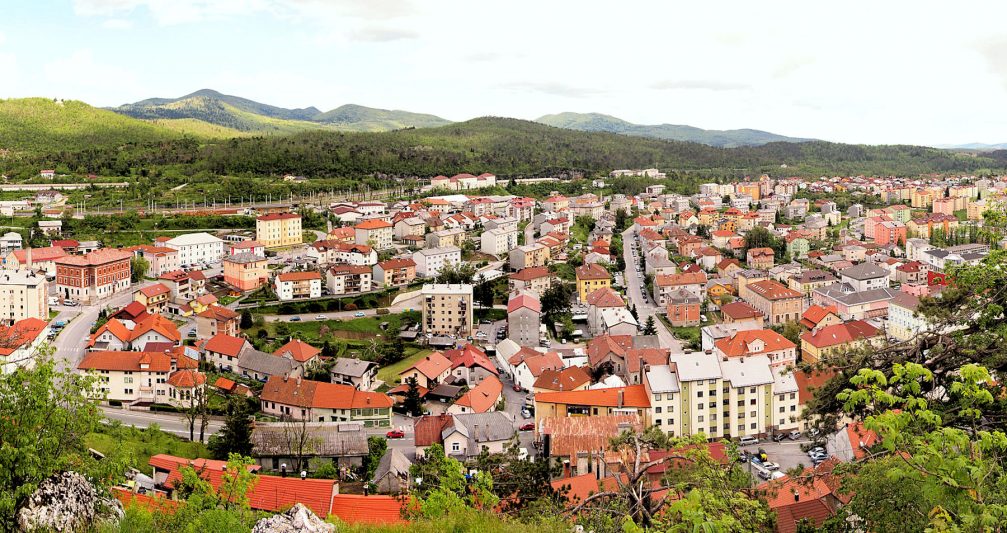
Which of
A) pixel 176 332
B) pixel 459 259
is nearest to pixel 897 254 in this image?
pixel 459 259

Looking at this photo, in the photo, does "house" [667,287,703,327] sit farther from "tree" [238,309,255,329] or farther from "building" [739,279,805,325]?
"tree" [238,309,255,329]

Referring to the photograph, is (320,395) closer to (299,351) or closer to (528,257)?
(299,351)

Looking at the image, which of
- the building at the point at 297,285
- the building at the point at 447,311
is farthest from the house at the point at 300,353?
the building at the point at 297,285

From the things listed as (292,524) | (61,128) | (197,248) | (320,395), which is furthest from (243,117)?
(292,524)

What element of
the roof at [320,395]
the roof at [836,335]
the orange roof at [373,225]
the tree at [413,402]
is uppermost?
the orange roof at [373,225]

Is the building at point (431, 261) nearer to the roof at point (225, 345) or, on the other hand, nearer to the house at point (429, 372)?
the house at point (429, 372)

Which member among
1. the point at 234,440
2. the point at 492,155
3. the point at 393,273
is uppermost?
the point at 492,155

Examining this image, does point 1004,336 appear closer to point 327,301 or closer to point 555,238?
point 327,301
